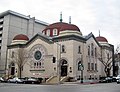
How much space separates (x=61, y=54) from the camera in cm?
5909

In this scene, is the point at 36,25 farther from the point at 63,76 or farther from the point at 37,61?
the point at 63,76

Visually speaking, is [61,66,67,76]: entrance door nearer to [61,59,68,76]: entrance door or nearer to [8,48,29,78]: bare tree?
[61,59,68,76]: entrance door

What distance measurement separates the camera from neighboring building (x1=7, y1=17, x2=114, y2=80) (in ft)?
190

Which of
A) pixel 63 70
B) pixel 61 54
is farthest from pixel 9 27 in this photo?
pixel 63 70

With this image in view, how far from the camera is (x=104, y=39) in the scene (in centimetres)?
7344

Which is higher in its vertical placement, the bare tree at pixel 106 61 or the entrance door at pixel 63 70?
the bare tree at pixel 106 61

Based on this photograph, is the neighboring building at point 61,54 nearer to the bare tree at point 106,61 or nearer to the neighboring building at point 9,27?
the bare tree at point 106,61

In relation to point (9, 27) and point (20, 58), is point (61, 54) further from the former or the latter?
point (9, 27)

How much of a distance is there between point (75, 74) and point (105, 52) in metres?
19.1

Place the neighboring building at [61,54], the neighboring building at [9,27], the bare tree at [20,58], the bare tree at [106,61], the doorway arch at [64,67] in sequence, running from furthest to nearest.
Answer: the neighboring building at [9,27], the bare tree at [106,61], the bare tree at [20,58], the doorway arch at [64,67], the neighboring building at [61,54]

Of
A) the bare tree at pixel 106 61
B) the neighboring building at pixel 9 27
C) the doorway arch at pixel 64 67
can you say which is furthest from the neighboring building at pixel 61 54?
the neighboring building at pixel 9 27

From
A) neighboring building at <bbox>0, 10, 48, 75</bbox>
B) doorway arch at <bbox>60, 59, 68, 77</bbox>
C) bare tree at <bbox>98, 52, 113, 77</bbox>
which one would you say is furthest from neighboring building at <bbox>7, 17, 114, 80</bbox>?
neighboring building at <bbox>0, 10, 48, 75</bbox>

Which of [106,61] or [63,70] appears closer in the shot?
[63,70]

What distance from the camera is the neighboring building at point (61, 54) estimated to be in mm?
57844
